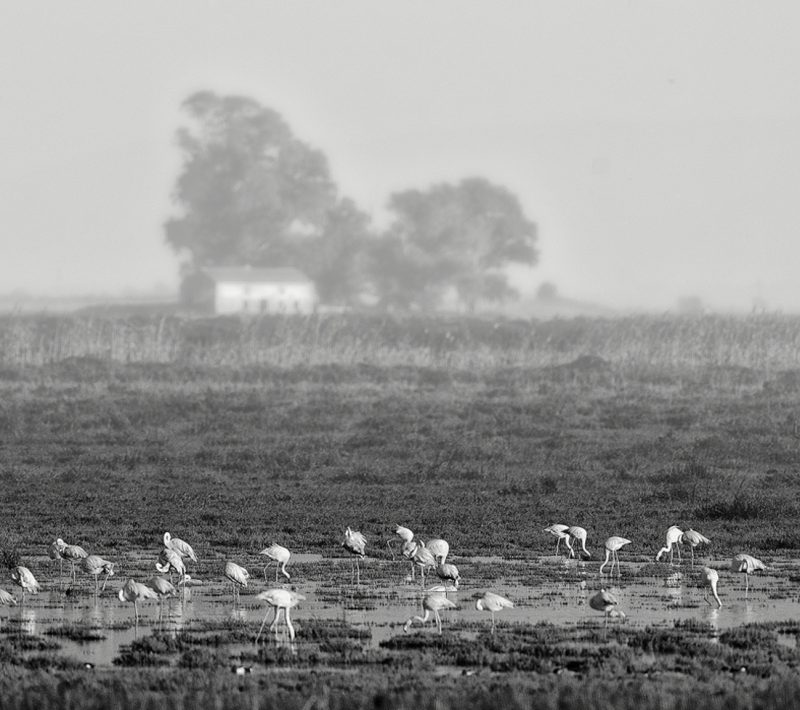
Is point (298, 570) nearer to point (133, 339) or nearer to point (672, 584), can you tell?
point (672, 584)

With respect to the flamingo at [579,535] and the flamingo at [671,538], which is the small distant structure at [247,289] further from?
the flamingo at [671,538]

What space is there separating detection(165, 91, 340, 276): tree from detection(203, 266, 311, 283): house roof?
329 cm

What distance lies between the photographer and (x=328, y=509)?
82.1ft

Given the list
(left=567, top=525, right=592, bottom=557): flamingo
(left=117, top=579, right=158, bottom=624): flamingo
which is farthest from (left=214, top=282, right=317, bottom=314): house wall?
(left=117, top=579, right=158, bottom=624): flamingo

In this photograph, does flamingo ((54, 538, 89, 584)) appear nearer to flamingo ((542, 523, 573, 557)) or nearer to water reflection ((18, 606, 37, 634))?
water reflection ((18, 606, 37, 634))

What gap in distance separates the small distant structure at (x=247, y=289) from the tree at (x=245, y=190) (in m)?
3.08

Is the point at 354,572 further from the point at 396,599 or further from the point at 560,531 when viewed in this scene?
the point at 560,531

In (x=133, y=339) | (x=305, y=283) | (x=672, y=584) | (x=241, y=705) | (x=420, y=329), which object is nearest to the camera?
(x=241, y=705)

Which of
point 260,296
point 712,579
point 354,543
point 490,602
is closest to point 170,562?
point 354,543

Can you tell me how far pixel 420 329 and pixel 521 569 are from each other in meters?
52.3

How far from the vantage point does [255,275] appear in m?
114

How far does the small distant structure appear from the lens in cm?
11150

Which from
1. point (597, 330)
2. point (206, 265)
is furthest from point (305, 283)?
point (597, 330)

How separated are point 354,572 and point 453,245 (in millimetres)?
106539
